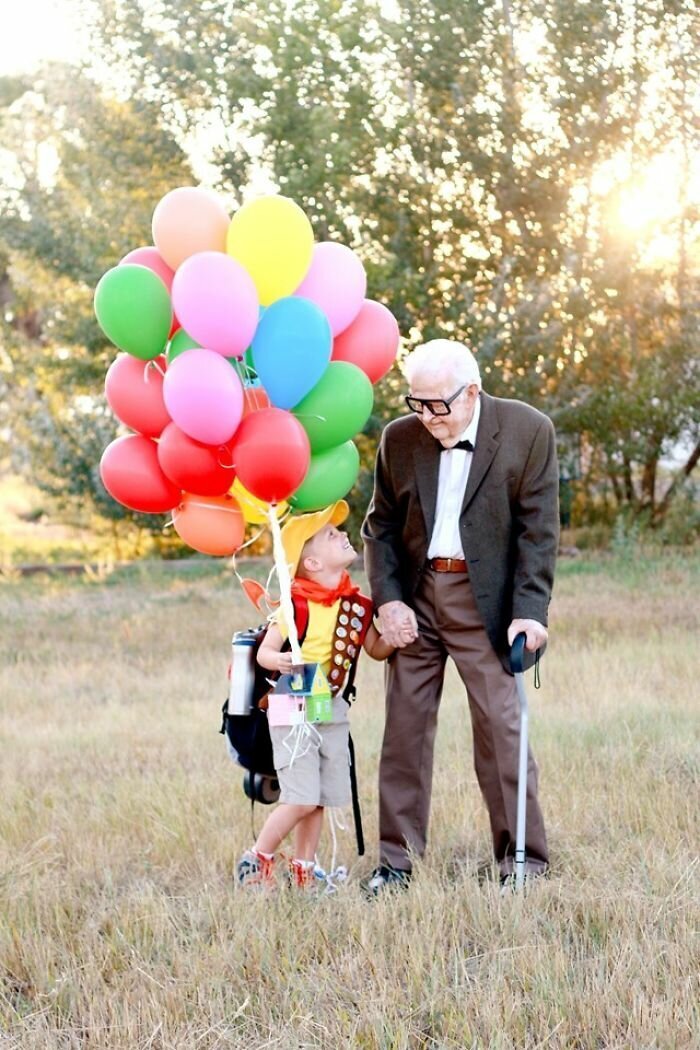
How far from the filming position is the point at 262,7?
1548cm

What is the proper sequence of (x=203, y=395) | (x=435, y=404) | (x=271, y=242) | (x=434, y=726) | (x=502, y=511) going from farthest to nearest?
(x=434, y=726), (x=502, y=511), (x=435, y=404), (x=271, y=242), (x=203, y=395)

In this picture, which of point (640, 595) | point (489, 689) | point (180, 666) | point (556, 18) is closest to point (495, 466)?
point (489, 689)

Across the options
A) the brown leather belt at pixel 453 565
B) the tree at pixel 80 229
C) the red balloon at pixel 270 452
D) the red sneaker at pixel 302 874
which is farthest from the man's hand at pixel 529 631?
the tree at pixel 80 229

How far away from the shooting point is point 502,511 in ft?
15.4

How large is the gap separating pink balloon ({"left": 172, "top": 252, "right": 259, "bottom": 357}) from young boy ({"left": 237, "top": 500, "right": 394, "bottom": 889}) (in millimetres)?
744

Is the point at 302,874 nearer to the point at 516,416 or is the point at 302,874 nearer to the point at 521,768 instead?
the point at 521,768

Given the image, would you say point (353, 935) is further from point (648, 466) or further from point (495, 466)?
point (648, 466)

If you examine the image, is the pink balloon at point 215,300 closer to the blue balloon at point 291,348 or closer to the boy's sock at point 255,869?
the blue balloon at point 291,348

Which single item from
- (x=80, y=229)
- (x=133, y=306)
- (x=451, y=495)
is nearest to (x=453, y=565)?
(x=451, y=495)

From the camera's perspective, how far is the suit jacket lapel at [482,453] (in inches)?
184

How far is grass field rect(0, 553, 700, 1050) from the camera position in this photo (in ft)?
11.7

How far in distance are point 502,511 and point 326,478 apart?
0.66 m

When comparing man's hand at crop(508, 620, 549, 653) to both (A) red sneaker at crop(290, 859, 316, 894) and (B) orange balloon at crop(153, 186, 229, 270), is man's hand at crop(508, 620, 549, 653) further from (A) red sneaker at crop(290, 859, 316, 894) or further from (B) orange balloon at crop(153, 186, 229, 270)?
(B) orange balloon at crop(153, 186, 229, 270)

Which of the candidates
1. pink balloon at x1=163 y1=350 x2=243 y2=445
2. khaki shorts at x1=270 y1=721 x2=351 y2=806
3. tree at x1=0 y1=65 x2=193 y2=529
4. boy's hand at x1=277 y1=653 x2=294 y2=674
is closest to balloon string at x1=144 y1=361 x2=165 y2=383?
pink balloon at x1=163 y1=350 x2=243 y2=445
